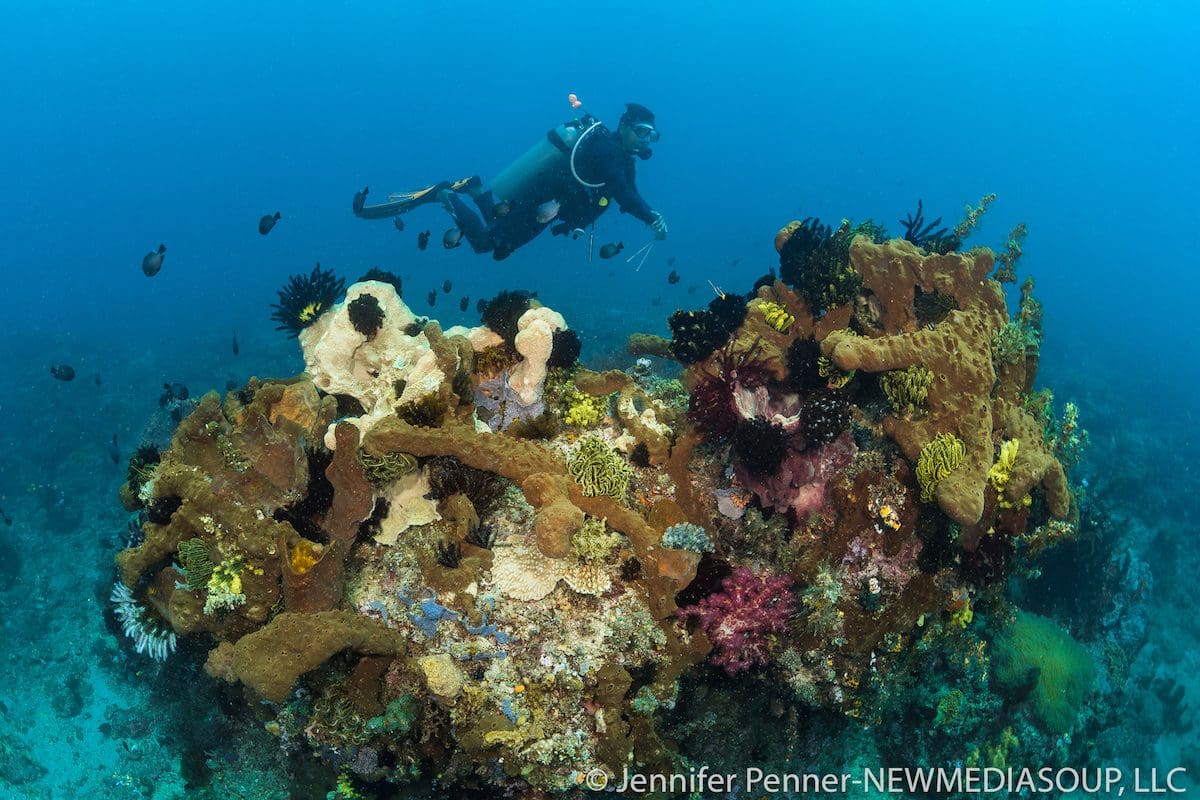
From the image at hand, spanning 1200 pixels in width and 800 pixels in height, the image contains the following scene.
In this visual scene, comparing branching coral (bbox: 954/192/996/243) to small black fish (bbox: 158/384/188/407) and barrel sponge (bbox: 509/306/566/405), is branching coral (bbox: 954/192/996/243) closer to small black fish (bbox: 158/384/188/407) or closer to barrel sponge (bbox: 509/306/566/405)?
barrel sponge (bbox: 509/306/566/405)

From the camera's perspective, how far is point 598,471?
6344mm

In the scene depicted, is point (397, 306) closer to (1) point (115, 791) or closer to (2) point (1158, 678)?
(1) point (115, 791)

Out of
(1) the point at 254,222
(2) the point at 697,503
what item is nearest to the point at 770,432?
(2) the point at 697,503

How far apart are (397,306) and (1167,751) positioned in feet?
69.1

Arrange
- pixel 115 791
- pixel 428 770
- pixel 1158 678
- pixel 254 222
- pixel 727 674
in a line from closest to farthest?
pixel 428 770 < pixel 727 674 < pixel 115 791 < pixel 1158 678 < pixel 254 222

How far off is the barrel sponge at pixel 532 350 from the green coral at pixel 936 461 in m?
4.35

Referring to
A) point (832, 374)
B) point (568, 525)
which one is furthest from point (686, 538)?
point (832, 374)

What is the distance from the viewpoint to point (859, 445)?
23.9 feet

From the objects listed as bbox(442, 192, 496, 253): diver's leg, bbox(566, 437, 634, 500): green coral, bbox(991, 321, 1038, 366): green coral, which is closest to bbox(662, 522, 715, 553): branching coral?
bbox(566, 437, 634, 500): green coral

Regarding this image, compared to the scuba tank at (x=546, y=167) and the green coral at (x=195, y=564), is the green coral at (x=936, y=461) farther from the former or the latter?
the scuba tank at (x=546, y=167)

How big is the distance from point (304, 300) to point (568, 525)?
4.93m

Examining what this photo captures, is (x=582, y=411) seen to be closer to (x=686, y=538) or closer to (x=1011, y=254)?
(x=686, y=538)

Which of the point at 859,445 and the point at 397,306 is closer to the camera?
the point at 859,445

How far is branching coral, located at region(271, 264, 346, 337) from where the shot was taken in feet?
25.7
